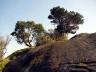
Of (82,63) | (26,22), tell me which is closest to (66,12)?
(26,22)

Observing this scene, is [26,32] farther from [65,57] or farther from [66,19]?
[65,57]

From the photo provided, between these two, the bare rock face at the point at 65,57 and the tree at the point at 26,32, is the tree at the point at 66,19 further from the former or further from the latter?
the bare rock face at the point at 65,57

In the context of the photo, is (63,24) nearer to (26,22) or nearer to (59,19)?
(59,19)

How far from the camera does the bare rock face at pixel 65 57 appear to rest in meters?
13.0

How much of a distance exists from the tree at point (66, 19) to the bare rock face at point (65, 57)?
36.4 metres

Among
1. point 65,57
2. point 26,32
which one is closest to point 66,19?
point 26,32

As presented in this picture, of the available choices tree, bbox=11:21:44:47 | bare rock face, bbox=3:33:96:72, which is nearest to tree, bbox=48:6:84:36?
tree, bbox=11:21:44:47

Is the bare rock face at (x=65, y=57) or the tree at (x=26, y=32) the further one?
the tree at (x=26, y=32)

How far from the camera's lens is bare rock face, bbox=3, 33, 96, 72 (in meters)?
13.0

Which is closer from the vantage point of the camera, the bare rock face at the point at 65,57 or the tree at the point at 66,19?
the bare rock face at the point at 65,57

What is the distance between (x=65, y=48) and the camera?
49.7 feet

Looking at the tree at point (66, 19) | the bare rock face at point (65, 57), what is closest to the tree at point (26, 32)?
the tree at point (66, 19)

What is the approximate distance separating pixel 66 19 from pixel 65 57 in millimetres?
40105

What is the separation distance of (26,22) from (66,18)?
34.3 ft
